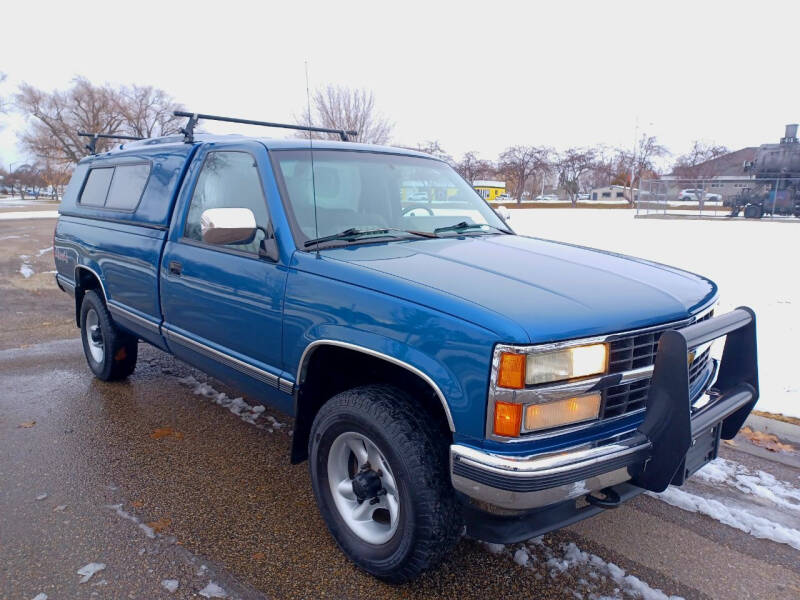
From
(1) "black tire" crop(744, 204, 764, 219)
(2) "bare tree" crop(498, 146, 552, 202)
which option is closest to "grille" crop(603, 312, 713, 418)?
(1) "black tire" crop(744, 204, 764, 219)

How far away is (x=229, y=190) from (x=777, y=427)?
158 inches

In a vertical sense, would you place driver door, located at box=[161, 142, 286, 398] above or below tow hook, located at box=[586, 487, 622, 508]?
above

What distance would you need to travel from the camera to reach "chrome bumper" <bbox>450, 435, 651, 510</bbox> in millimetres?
2045

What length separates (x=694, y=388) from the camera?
269cm

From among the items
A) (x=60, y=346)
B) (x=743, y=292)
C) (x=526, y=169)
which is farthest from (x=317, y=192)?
(x=526, y=169)

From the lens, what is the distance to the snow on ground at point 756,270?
4.88m

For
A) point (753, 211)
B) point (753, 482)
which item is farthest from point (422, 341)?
point (753, 211)

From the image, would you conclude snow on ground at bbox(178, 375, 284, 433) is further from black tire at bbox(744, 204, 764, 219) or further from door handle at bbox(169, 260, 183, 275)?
black tire at bbox(744, 204, 764, 219)

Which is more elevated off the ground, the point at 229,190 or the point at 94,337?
the point at 229,190

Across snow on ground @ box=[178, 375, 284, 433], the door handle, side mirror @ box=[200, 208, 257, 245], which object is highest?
side mirror @ box=[200, 208, 257, 245]

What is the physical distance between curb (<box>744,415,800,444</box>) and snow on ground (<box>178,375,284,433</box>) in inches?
133

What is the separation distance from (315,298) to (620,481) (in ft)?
4.86

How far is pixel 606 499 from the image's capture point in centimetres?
231

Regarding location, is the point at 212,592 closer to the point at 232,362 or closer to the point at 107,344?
the point at 232,362
